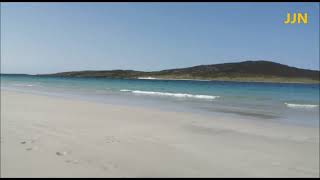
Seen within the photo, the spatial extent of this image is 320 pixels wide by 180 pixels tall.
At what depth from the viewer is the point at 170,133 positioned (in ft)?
25.9

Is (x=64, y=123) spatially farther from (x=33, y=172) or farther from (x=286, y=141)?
(x=286, y=141)

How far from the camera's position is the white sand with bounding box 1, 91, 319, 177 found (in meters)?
4.66

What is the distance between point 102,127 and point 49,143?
7.96ft

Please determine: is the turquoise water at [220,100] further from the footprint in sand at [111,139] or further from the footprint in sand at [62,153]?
the footprint in sand at [62,153]

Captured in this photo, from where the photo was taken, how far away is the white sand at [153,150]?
15.3ft

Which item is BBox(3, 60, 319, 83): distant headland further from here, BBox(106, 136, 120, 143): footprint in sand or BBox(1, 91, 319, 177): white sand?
BBox(106, 136, 120, 143): footprint in sand

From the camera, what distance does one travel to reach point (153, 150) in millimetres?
5898

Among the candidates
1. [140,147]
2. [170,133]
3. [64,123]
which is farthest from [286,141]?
[64,123]

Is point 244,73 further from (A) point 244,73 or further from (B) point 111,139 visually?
(B) point 111,139

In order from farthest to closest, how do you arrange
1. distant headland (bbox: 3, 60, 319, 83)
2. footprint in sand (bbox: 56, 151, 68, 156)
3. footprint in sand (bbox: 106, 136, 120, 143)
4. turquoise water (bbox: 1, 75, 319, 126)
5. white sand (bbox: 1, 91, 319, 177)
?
distant headland (bbox: 3, 60, 319, 83)
turquoise water (bbox: 1, 75, 319, 126)
footprint in sand (bbox: 106, 136, 120, 143)
footprint in sand (bbox: 56, 151, 68, 156)
white sand (bbox: 1, 91, 319, 177)

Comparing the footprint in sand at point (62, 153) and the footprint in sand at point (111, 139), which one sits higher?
the footprint in sand at point (62, 153)

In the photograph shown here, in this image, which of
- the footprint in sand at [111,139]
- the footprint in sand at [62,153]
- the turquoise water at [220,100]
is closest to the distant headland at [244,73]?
the turquoise water at [220,100]

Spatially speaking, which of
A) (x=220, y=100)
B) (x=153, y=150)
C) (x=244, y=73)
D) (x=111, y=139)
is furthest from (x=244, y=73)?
(x=153, y=150)

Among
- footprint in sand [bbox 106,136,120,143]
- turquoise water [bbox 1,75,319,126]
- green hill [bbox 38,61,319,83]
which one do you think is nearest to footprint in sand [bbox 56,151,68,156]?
footprint in sand [bbox 106,136,120,143]
